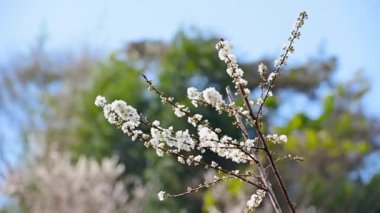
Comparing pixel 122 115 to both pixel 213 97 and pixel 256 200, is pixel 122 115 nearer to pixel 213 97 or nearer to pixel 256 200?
pixel 213 97

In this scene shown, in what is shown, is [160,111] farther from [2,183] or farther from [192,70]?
[2,183]

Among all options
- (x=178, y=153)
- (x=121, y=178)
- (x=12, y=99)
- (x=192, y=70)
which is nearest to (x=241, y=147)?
(x=178, y=153)

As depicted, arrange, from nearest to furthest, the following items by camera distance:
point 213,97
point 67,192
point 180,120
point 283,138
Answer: point 213,97
point 283,138
point 67,192
point 180,120

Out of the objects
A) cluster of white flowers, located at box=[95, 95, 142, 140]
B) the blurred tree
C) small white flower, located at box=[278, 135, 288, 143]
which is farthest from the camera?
the blurred tree

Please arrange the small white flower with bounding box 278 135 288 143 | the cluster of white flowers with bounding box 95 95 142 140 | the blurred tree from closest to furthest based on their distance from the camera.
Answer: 1. the cluster of white flowers with bounding box 95 95 142 140
2. the small white flower with bounding box 278 135 288 143
3. the blurred tree

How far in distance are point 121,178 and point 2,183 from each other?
263cm

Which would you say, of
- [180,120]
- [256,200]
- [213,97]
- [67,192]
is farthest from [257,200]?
[180,120]

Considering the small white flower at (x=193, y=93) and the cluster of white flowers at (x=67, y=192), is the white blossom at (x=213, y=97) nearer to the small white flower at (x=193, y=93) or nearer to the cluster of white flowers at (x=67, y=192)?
the small white flower at (x=193, y=93)

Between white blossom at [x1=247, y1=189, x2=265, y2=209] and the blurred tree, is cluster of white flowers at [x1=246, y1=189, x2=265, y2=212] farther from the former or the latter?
the blurred tree

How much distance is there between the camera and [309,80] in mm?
11547

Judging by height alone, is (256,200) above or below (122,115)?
below

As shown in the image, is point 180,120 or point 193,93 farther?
point 180,120

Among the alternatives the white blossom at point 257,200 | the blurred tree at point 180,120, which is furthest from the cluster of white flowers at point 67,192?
the white blossom at point 257,200

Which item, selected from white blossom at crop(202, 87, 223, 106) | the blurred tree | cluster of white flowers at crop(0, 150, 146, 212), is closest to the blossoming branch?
white blossom at crop(202, 87, 223, 106)
